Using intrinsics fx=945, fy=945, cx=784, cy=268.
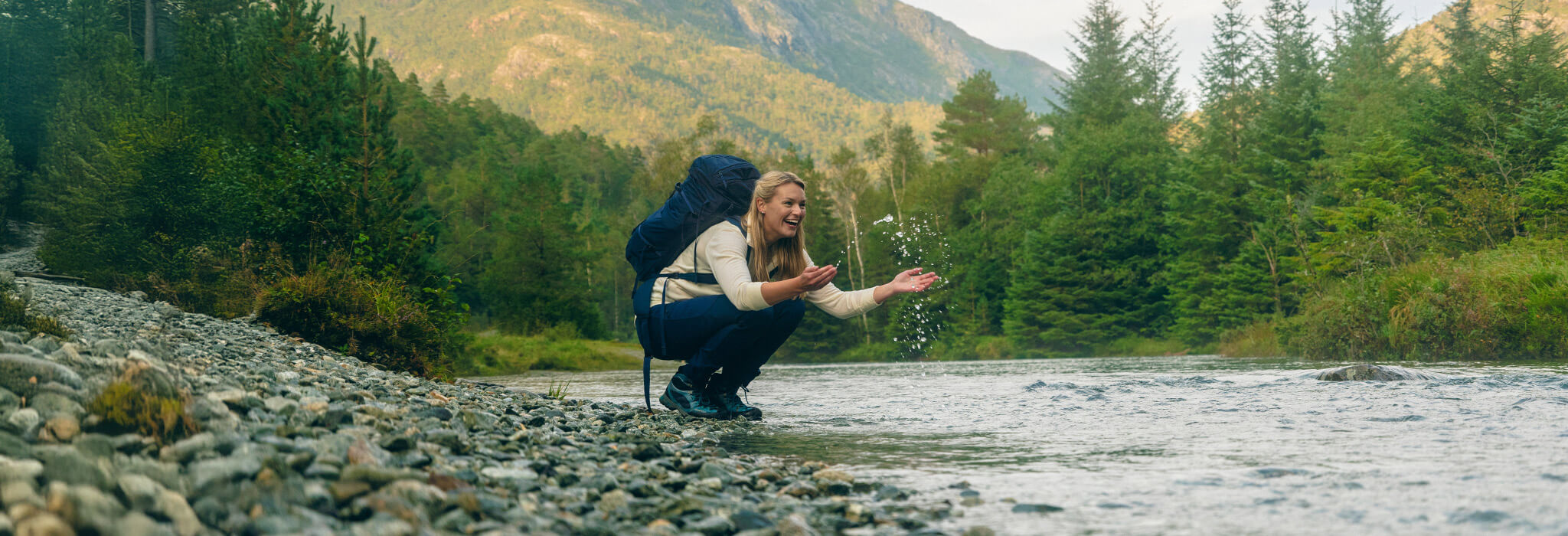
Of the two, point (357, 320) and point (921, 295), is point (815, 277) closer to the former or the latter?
point (357, 320)

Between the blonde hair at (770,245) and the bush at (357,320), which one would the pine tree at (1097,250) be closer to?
the bush at (357,320)

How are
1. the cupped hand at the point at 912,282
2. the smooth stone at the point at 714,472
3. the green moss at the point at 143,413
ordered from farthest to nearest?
the cupped hand at the point at 912,282 → the smooth stone at the point at 714,472 → the green moss at the point at 143,413

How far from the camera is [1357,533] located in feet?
8.19

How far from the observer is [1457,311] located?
13469 mm

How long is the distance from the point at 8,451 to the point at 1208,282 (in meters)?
34.9

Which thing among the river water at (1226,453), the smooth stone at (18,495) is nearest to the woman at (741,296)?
the river water at (1226,453)

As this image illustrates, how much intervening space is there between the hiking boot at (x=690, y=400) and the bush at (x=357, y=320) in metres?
4.62

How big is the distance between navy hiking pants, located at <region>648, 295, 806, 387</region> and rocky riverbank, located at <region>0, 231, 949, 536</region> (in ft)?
2.58

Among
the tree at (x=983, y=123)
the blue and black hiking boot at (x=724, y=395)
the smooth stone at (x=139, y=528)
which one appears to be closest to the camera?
Answer: the smooth stone at (x=139, y=528)

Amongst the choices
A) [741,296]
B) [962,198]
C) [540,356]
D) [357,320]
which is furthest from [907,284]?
[962,198]

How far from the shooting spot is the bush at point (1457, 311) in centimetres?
1244

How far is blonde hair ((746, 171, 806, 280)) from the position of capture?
549 cm

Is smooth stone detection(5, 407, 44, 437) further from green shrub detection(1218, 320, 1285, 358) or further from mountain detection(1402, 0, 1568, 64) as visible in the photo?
mountain detection(1402, 0, 1568, 64)

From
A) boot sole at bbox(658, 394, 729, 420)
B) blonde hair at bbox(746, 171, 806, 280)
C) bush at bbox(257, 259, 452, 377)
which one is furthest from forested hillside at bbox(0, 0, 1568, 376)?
blonde hair at bbox(746, 171, 806, 280)
